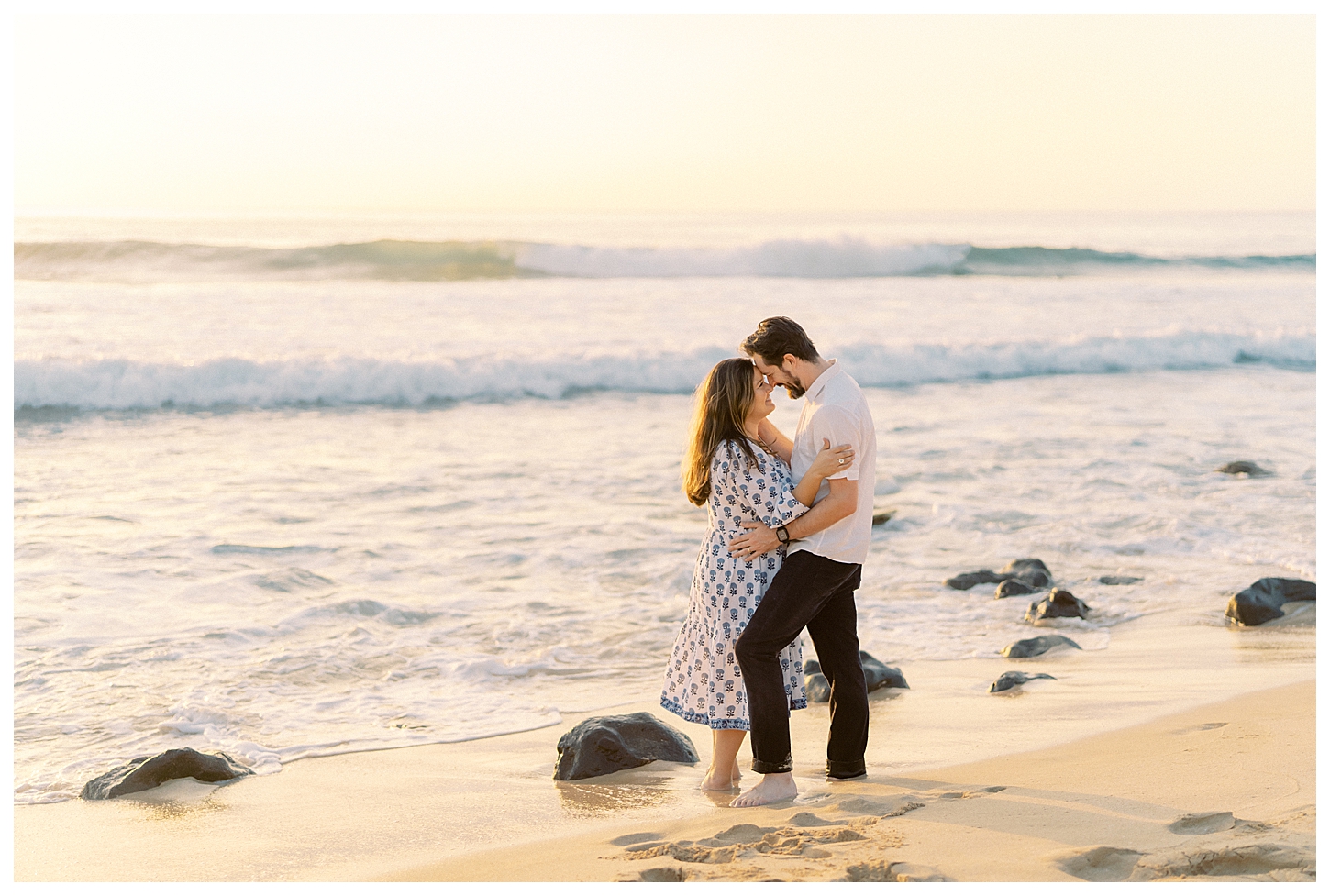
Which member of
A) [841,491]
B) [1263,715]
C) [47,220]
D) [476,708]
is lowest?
[476,708]

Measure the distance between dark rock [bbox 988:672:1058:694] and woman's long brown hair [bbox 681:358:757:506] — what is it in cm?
233

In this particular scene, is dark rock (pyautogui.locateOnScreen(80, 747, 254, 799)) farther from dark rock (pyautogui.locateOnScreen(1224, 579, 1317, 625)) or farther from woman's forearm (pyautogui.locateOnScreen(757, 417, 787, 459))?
dark rock (pyautogui.locateOnScreen(1224, 579, 1317, 625))

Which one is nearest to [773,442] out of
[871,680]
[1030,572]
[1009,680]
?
[871,680]

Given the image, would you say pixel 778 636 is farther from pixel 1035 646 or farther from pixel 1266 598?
pixel 1266 598

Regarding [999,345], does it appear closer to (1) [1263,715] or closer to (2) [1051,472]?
(2) [1051,472]

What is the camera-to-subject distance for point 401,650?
6.31m

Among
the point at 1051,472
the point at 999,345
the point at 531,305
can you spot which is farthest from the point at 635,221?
the point at 1051,472

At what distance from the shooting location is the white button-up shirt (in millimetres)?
3906

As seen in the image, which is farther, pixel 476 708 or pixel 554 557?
pixel 554 557

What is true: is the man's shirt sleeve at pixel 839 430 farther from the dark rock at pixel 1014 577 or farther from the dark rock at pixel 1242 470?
the dark rock at pixel 1242 470

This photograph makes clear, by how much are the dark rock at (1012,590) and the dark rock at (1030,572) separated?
3.4 inches

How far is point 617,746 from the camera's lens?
15.0 ft

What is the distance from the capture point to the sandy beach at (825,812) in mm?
3270

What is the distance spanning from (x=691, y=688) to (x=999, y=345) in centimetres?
1750
